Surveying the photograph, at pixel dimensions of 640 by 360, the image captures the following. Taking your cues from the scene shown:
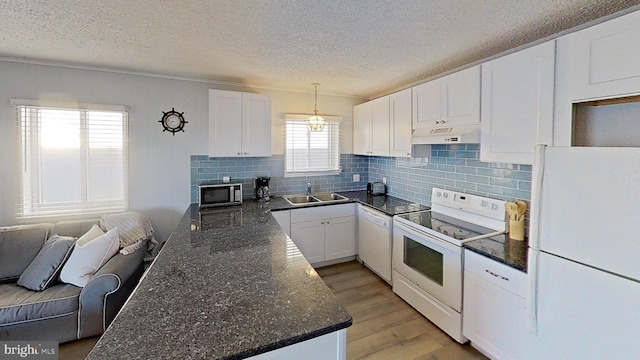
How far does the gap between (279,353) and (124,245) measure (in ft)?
7.99

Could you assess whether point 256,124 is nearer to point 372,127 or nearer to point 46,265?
point 372,127

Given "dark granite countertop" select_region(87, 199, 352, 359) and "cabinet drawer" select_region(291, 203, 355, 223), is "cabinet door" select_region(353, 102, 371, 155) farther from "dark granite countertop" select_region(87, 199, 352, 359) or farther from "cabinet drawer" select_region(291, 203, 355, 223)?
"dark granite countertop" select_region(87, 199, 352, 359)

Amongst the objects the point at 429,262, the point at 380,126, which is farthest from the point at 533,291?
the point at 380,126

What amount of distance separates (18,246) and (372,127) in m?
3.88

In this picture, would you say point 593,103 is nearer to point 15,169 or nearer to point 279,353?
point 279,353

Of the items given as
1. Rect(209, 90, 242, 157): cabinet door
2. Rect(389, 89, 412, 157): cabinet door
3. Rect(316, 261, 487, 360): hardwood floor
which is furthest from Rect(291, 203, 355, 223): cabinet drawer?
Rect(209, 90, 242, 157): cabinet door

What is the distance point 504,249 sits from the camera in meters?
1.88

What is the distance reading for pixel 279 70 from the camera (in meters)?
2.85

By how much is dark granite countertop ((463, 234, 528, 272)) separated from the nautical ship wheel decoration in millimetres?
3233

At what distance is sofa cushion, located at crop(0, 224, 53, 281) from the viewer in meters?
2.32

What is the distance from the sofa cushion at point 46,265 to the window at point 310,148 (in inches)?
93.7

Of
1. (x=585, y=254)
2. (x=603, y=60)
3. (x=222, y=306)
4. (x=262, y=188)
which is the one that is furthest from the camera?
(x=262, y=188)

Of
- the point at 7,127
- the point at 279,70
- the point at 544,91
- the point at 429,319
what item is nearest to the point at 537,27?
the point at 544,91

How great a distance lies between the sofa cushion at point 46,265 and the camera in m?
2.17
